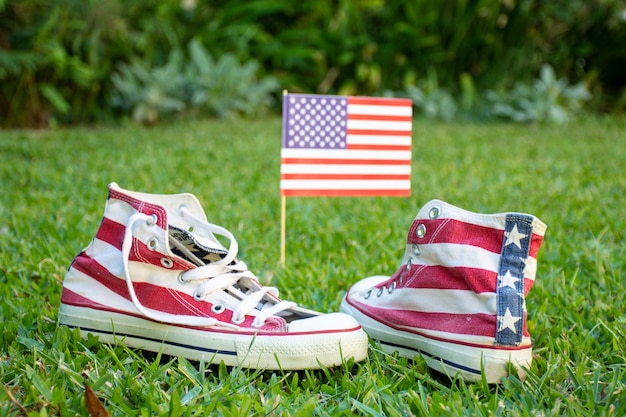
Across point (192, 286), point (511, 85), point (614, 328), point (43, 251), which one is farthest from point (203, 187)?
point (511, 85)

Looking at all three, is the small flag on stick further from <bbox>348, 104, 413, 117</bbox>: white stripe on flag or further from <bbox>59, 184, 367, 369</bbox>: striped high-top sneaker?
<bbox>59, 184, 367, 369</bbox>: striped high-top sneaker

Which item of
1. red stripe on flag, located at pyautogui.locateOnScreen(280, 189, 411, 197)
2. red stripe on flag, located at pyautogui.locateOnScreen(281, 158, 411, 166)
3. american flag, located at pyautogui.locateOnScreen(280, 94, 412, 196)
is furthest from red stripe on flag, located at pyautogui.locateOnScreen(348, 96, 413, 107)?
red stripe on flag, located at pyautogui.locateOnScreen(280, 189, 411, 197)

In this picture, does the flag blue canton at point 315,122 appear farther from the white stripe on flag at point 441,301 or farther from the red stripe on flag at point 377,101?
the white stripe on flag at point 441,301

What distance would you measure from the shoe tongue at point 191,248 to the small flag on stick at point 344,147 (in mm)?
769

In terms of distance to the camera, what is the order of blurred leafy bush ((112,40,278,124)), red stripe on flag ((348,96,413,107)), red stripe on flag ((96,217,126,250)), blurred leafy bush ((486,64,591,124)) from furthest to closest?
blurred leafy bush ((486,64,591,124))
blurred leafy bush ((112,40,278,124))
red stripe on flag ((348,96,413,107))
red stripe on flag ((96,217,126,250))

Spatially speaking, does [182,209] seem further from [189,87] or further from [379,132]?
[189,87]

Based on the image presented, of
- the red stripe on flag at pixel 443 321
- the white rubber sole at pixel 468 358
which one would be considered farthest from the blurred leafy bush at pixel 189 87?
the white rubber sole at pixel 468 358

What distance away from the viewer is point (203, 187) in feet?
12.9

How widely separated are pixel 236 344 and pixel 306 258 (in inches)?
42.4

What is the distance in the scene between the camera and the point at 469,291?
1522mm

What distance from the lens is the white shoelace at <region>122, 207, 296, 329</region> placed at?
157cm

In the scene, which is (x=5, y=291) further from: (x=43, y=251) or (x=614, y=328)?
(x=614, y=328)

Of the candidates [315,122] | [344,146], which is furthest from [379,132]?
[315,122]

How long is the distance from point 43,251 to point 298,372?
53.1 inches
